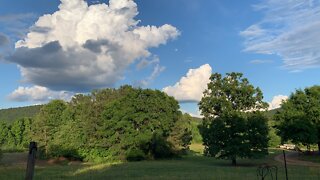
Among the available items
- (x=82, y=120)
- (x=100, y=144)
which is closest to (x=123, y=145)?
(x=100, y=144)

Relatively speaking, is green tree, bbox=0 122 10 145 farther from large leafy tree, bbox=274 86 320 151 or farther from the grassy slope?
large leafy tree, bbox=274 86 320 151

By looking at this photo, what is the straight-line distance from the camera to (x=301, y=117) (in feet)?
196

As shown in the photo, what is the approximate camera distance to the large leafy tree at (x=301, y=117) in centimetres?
5778

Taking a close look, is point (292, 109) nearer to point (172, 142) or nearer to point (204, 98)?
point (204, 98)

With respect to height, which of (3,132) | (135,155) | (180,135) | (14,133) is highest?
(3,132)

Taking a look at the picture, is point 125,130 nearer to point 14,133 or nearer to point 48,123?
point 48,123

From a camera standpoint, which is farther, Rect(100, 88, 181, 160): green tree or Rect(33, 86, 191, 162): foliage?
Rect(33, 86, 191, 162): foliage

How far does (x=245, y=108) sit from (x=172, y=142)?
20.1 metres

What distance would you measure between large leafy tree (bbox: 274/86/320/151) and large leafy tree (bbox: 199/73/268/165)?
8667 millimetres

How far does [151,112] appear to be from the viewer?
70.7m

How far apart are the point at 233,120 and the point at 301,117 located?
15.0 m

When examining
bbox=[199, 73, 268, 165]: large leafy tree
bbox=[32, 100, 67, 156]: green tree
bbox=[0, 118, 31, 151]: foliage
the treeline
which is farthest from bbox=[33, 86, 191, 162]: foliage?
bbox=[0, 118, 31, 151]: foliage

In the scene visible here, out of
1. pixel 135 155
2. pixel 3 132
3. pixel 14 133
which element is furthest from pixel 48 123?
pixel 3 132

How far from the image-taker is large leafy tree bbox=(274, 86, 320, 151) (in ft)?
190
